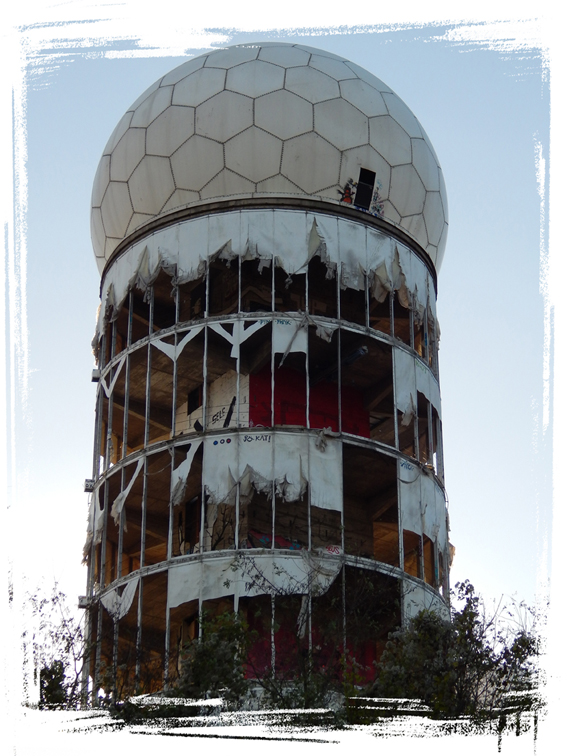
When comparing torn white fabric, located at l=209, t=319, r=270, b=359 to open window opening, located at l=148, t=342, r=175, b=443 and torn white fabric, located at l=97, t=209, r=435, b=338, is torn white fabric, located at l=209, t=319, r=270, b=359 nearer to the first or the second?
torn white fabric, located at l=97, t=209, r=435, b=338

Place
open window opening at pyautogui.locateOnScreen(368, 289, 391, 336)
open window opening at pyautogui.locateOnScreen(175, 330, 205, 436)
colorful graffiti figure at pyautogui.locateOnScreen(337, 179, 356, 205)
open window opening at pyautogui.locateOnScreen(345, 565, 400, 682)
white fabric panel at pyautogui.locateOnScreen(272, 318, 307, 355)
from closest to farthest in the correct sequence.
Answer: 1. open window opening at pyautogui.locateOnScreen(345, 565, 400, 682)
2. white fabric panel at pyautogui.locateOnScreen(272, 318, 307, 355)
3. open window opening at pyautogui.locateOnScreen(175, 330, 205, 436)
4. colorful graffiti figure at pyautogui.locateOnScreen(337, 179, 356, 205)
5. open window opening at pyautogui.locateOnScreen(368, 289, 391, 336)

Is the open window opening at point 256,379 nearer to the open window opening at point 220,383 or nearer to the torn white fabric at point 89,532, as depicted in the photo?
the open window opening at point 220,383

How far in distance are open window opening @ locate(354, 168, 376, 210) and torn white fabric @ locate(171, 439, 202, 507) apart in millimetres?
9509

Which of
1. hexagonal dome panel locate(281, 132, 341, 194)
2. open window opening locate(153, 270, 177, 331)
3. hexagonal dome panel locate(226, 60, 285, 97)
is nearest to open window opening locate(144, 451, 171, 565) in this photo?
open window opening locate(153, 270, 177, 331)

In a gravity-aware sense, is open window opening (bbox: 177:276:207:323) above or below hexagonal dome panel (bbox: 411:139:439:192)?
below

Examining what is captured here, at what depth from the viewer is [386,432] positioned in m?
41.2

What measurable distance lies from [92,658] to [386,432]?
1343cm

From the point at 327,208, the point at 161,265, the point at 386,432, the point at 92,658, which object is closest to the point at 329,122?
the point at 327,208

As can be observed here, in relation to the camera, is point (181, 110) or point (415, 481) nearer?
point (415, 481)

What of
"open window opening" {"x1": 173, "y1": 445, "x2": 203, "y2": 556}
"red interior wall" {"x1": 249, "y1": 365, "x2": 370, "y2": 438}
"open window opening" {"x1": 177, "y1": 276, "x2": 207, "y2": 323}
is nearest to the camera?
"open window opening" {"x1": 173, "y1": 445, "x2": 203, "y2": 556}

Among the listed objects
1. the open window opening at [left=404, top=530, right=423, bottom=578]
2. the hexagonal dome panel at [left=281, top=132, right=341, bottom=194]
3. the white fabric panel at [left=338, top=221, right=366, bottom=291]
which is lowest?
the open window opening at [left=404, top=530, right=423, bottom=578]

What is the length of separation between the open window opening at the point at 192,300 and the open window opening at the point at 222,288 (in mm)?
296

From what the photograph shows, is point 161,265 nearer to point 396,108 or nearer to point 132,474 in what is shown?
point 132,474

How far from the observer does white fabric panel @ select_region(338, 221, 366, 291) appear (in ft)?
124
